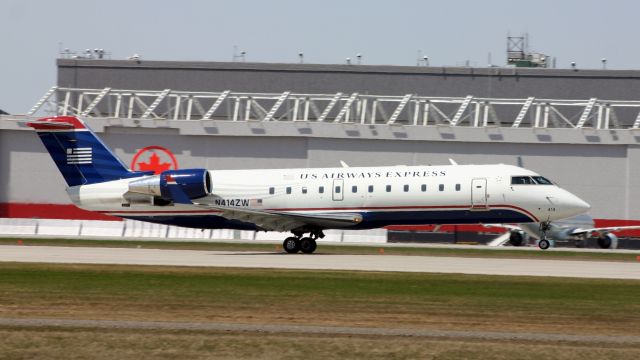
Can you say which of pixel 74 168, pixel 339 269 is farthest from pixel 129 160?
pixel 339 269

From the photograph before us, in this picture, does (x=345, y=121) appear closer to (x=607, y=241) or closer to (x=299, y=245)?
(x=607, y=241)

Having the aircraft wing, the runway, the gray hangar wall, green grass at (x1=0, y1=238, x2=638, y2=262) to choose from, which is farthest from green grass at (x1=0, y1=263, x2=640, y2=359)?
the gray hangar wall

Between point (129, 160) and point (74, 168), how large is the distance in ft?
71.2

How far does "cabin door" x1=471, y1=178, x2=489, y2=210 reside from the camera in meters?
40.9

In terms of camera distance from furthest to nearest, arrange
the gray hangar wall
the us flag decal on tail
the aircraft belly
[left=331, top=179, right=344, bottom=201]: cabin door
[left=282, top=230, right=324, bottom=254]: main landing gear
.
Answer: the gray hangar wall < the us flag decal on tail < the aircraft belly < [left=282, top=230, right=324, bottom=254]: main landing gear < [left=331, top=179, right=344, bottom=201]: cabin door

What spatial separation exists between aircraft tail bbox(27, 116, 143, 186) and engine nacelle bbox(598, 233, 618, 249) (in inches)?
912

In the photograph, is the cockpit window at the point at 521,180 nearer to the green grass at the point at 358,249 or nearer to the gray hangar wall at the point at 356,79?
the green grass at the point at 358,249

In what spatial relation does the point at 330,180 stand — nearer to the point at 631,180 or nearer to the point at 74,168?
the point at 74,168

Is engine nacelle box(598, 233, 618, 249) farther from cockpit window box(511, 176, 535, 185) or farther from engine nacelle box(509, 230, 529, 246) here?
cockpit window box(511, 176, 535, 185)

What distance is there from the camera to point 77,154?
43.6 metres

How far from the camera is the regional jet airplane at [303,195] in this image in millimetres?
41219

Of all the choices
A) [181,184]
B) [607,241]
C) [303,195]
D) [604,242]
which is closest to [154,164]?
[181,184]

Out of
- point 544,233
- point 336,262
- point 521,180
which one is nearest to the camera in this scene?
point 336,262

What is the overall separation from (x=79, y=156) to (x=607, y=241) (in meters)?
25.7
